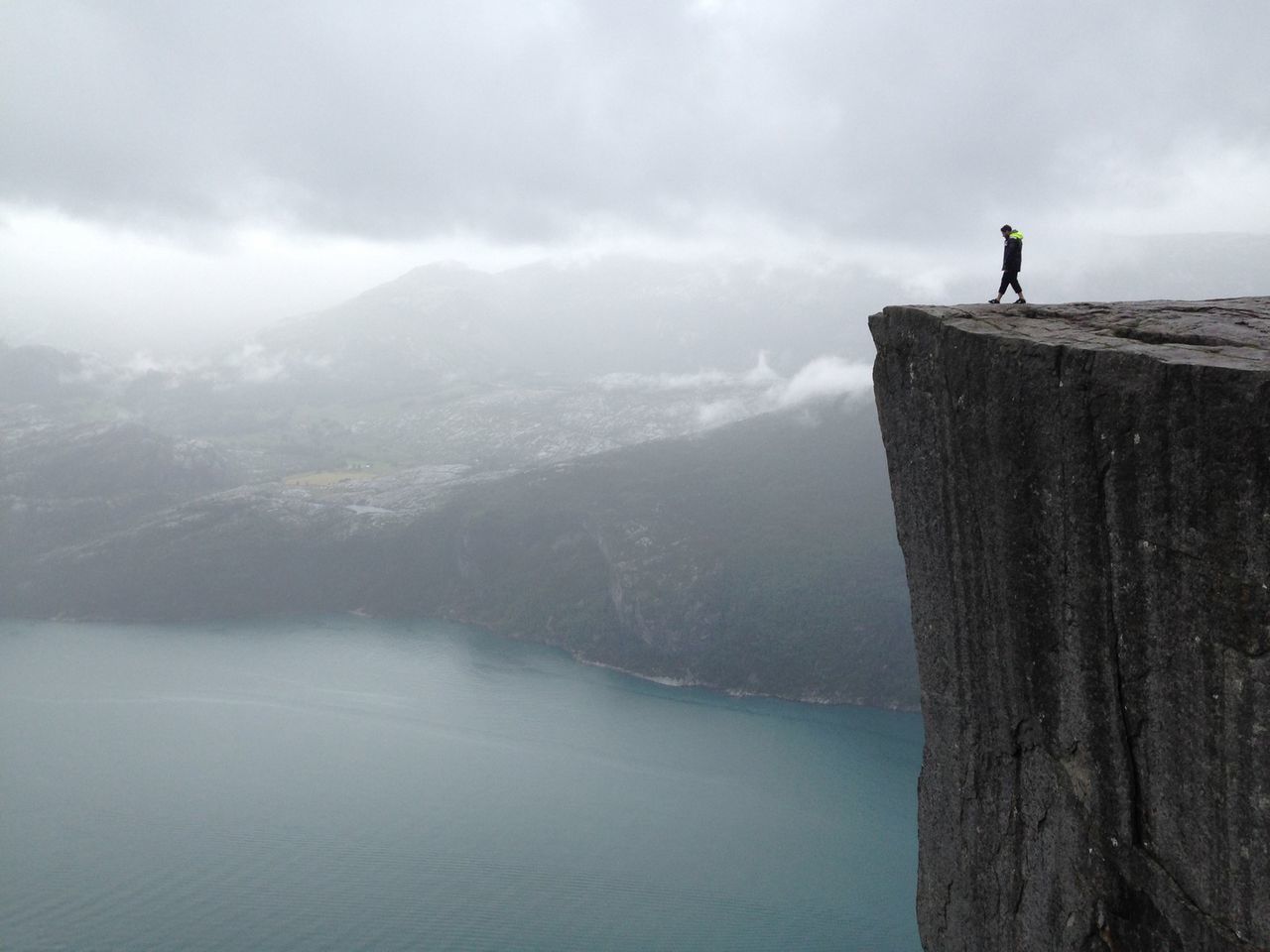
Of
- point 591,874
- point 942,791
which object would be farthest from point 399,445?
point 942,791

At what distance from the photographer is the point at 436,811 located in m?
43.7

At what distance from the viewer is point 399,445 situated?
180 m

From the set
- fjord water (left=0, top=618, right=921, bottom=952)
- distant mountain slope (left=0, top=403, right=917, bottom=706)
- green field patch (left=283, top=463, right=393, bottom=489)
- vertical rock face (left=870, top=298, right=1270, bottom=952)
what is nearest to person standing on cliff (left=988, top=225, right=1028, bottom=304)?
vertical rock face (left=870, top=298, right=1270, bottom=952)

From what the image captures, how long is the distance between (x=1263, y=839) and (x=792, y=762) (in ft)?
168

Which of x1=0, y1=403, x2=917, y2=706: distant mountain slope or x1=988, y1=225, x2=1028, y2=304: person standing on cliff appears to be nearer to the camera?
x1=988, y1=225, x2=1028, y2=304: person standing on cliff

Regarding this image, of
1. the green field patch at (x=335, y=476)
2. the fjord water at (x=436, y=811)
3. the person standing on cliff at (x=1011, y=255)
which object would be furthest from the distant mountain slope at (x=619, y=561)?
the person standing on cliff at (x=1011, y=255)

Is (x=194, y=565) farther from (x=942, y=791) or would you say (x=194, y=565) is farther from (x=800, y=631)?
(x=942, y=791)

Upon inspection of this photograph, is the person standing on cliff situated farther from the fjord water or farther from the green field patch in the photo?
the green field patch

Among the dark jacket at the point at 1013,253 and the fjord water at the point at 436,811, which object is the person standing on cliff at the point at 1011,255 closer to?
the dark jacket at the point at 1013,253

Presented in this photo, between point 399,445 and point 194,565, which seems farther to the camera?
point 399,445

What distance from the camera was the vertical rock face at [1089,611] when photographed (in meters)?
6.07

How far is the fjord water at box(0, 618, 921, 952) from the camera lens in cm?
3359

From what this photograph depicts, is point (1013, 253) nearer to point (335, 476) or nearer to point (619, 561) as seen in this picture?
point (619, 561)

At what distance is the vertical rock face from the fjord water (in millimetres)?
26873
